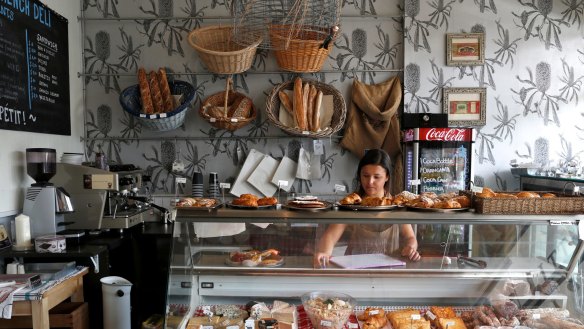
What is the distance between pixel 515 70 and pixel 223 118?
2955 mm

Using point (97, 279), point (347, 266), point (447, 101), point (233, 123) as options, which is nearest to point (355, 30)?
point (447, 101)

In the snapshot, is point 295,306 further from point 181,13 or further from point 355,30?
point 181,13

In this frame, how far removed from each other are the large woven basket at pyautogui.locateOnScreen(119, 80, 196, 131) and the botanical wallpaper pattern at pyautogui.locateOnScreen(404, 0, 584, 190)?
7.12ft

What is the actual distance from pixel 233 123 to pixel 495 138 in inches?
104

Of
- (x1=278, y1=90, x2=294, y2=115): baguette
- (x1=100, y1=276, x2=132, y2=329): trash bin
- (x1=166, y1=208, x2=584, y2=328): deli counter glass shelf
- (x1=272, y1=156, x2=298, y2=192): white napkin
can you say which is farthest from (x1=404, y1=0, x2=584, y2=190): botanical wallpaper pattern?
(x1=100, y1=276, x2=132, y2=329): trash bin

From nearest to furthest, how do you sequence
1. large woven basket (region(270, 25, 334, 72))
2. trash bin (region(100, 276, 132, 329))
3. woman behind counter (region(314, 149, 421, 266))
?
woman behind counter (region(314, 149, 421, 266)), trash bin (region(100, 276, 132, 329)), large woven basket (region(270, 25, 334, 72))

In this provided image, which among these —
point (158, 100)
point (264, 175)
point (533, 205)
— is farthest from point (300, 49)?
point (533, 205)

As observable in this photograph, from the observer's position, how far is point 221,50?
407 cm

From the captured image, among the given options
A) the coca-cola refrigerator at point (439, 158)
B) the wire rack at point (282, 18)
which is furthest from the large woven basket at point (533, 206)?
the coca-cola refrigerator at point (439, 158)

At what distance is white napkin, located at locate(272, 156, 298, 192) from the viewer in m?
4.31

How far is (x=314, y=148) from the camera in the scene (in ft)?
14.2

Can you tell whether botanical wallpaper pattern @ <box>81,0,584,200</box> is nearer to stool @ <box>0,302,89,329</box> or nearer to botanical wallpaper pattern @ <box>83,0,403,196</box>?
botanical wallpaper pattern @ <box>83,0,403,196</box>

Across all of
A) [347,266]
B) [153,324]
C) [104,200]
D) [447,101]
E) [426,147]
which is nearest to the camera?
[347,266]

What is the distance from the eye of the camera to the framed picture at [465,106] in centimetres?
427
